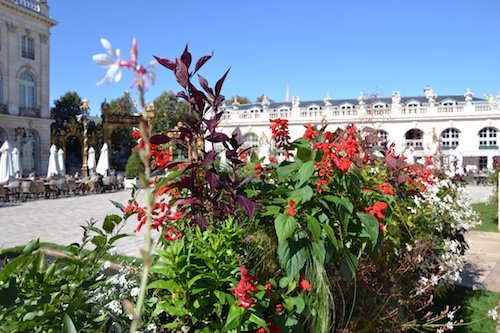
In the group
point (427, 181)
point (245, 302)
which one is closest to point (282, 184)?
point (245, 302)

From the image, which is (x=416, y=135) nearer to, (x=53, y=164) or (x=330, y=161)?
(x=53, y=164)

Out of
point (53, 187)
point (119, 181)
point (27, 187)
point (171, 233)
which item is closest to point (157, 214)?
point (171, 233)

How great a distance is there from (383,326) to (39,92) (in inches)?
1488

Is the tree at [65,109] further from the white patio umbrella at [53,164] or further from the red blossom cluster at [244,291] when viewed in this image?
the red blossom cluster at [244,291]

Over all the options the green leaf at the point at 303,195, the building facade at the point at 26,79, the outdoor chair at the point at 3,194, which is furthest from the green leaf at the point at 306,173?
the building facade at the point at 26,79

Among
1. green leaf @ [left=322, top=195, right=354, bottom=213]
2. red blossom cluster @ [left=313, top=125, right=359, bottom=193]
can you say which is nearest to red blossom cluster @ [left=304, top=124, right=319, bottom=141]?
red blossom cluster @ [left=313, top=125, right=359, bottom=193]

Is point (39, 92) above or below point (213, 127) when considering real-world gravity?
above

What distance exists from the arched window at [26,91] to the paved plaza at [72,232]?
20577 mm

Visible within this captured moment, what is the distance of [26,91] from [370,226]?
37571 millimetres

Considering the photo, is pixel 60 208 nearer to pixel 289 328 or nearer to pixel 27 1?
pixel 289 328

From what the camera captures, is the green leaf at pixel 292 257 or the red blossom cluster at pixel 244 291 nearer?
the red blossom cluster at pixel 244 291

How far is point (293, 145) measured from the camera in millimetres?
2865

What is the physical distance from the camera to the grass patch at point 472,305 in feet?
13.4

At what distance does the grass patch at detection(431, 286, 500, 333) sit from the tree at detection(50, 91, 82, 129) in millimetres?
45243
